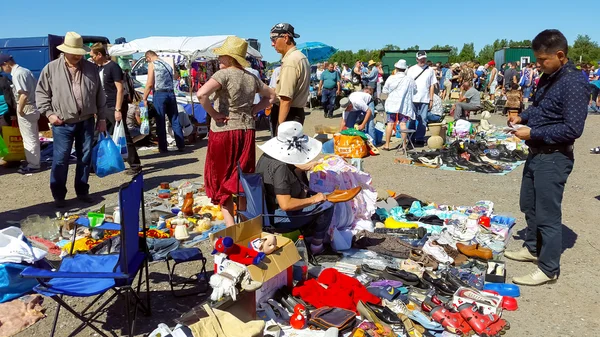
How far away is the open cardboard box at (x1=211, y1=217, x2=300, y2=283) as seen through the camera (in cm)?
325

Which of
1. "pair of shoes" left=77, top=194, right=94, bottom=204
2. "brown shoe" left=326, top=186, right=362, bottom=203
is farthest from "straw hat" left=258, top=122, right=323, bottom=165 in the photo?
"pair of shoes" left=77, top=194, right=94, bottom=204

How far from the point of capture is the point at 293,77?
16.7 ft

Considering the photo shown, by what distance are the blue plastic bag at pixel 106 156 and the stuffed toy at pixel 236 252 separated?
373cm

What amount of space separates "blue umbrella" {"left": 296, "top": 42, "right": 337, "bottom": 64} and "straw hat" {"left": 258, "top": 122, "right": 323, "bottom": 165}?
18.9 meters

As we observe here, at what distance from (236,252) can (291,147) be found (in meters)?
1.17

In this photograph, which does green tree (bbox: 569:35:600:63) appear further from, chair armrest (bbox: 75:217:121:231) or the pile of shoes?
chair armrest (bbox: 75:217:121:231)

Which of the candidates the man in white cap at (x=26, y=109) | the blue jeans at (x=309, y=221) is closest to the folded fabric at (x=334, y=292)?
the blue jeans at (x=309, y=221)

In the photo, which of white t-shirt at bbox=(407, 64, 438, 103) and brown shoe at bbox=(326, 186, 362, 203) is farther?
white t-shirt at bbox=(407, 64, 438, 103)

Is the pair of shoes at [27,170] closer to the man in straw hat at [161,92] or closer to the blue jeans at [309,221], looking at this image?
the man in straw hat at [161,92]

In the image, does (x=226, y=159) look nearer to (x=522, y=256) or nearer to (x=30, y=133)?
(x=522, y=256)

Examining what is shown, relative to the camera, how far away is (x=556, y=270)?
13.3 ft

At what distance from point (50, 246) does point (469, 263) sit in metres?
4.12

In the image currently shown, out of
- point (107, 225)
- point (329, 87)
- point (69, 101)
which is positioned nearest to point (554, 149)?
point (107, 225)

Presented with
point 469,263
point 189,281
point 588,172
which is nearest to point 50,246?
point 189,281
